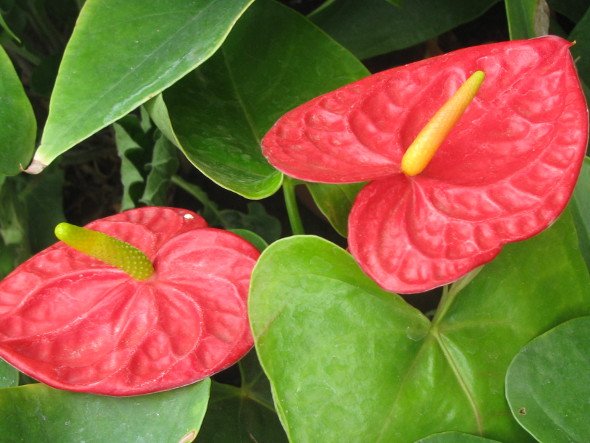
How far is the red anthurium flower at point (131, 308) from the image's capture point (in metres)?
0.59

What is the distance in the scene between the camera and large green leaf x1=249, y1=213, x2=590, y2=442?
1.94ft

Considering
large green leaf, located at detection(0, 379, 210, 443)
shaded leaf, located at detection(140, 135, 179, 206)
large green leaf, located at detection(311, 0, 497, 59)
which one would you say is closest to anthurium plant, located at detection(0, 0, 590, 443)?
large green leaf, located at detection(0, 379, 210, 443)

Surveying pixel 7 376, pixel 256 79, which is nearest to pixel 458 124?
pixel 256 79

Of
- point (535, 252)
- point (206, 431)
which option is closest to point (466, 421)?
point (535, 252)

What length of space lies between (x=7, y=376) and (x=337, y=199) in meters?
0.35

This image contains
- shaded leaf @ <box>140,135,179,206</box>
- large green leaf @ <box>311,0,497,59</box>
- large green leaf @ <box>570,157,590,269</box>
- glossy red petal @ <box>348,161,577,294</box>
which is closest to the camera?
Result: glossy red petal @ <box>348,161,577,294</box>

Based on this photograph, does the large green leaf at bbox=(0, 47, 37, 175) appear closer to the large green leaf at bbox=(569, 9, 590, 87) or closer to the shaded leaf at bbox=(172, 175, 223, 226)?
the shaded leaf at bbox=(172, 175, 223, 226)

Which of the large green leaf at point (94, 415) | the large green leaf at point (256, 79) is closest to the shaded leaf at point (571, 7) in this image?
the large green leaf at point (256, 79)

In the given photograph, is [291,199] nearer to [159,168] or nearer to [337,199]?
[337,199]

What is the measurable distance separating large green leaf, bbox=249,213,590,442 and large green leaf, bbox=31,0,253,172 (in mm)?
168

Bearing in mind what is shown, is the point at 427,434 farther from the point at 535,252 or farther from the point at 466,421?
the point at 535,252

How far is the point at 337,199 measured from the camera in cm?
71

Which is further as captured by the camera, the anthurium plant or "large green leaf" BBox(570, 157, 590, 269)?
"large green leaf" BBox(570, 157, 590, 269)

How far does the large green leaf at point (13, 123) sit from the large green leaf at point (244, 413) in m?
0.30
